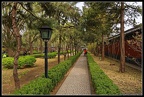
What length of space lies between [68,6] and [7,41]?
31.4ft

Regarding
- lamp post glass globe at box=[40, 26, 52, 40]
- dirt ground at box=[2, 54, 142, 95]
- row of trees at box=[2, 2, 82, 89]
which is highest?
row of trees at box=[2, 2, 82, 89]

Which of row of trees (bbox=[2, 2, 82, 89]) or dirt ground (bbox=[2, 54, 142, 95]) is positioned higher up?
row of trees (bbox=[2, 2, 82, 89])

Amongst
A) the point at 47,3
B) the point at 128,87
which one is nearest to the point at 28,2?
the point at 47,3

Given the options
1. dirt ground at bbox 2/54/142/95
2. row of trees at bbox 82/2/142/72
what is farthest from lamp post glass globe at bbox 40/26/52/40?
row of trees at bbox 82/2/142/72

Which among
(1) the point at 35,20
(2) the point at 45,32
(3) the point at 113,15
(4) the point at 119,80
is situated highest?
(3) the point at 113,15

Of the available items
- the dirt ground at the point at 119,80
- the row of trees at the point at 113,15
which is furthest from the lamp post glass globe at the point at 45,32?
the row of trees at the point at 113,15

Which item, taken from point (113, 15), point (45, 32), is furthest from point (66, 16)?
point (45, 32)

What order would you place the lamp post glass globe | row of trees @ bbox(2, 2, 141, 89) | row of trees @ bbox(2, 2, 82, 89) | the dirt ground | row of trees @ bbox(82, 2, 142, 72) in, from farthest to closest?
row of trees @ bbox(82, 2, 142, 72)
row of trees @ bbox(2, 2, 141, 89)
the dirt ground
the lamp post glass globe
row of trees @ bbox(2, 2, 82, 89)

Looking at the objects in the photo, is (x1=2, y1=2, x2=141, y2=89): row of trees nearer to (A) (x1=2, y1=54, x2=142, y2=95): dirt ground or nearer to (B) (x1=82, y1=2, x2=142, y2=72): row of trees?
(B) (x1=82, y1=2, x2=142, y2=72): row of trees

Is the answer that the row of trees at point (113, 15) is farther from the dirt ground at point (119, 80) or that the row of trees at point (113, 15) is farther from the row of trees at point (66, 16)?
the dirt ground at point (119, 80)

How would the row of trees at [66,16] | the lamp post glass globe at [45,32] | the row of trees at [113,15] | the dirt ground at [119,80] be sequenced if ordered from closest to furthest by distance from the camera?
the lamp post glass globe at [45,32]
the dirt ground at [119,80]
the row of trees at [66,16]
the row of trees at [113,15]

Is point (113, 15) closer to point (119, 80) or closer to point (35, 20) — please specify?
point (119, 80)

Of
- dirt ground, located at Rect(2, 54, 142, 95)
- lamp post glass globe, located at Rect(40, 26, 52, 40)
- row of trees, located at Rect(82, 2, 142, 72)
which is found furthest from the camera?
row of trees, located at Rect(82, 2, 142, 72)

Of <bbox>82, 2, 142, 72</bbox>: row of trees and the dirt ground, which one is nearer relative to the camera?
the dirt ground
